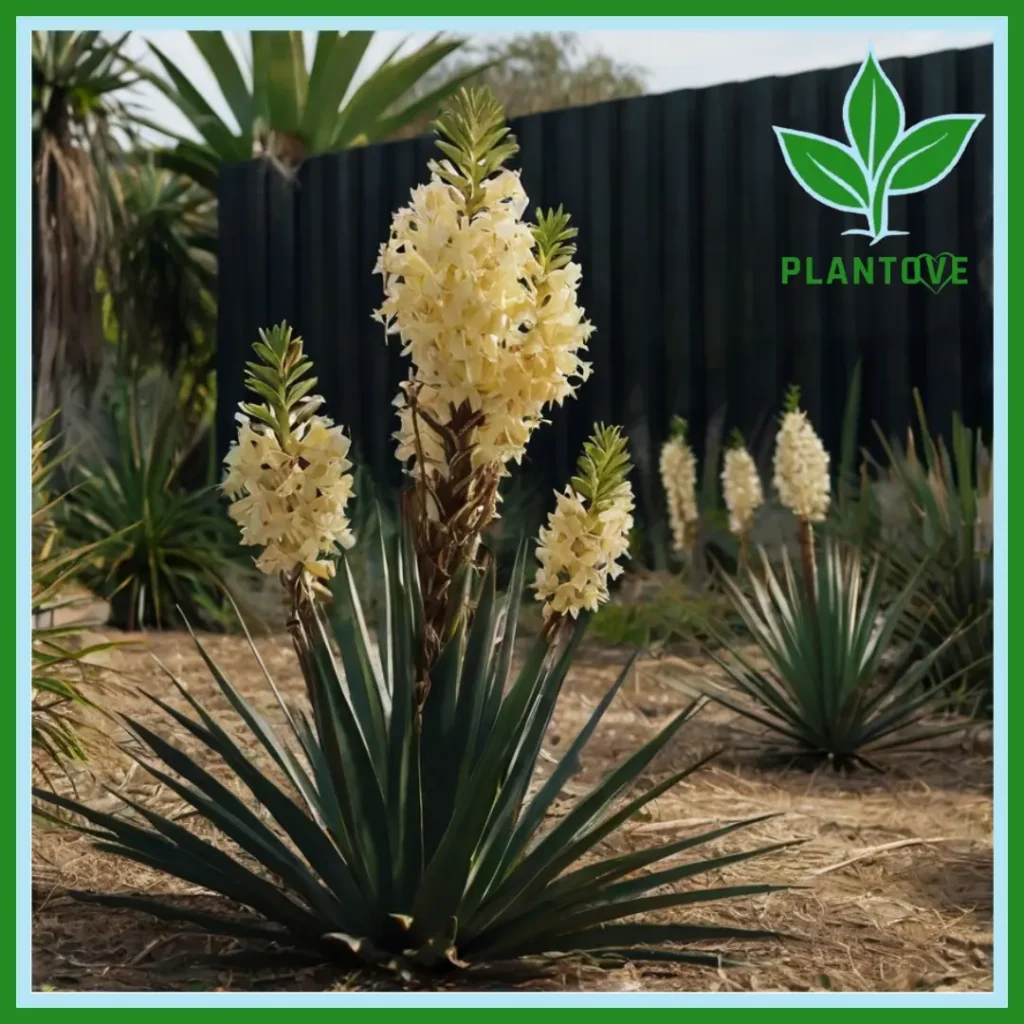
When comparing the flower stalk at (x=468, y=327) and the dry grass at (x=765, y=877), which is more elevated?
the flower stalk at (x=468, y=327)

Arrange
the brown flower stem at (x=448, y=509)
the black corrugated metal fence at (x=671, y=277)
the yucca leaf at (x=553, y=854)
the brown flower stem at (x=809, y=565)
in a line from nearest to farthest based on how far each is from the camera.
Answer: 1. the brown flower stem at (x=448, y=509)
2. the yucca leaf at (x=553, y=854)
3. the brown flower stem at (x=809, y=565)
4. the black corrugated metal fence at (x=671, y=277)

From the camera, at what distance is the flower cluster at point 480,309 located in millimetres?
2453

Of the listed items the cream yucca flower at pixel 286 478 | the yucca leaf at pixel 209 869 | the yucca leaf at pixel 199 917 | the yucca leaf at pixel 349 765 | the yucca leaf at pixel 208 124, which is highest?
the yucca leaf at pixel 208 124

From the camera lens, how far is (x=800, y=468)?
5.36 m

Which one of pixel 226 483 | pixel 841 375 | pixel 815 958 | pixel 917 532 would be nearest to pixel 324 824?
pixel 226 483

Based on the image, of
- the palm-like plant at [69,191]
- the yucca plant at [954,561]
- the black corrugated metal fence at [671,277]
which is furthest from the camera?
the palm-like plant at [69,191]

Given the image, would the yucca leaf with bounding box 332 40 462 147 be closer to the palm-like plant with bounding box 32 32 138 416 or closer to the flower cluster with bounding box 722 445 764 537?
the palm-like plant with bounding box 32 32 138 416

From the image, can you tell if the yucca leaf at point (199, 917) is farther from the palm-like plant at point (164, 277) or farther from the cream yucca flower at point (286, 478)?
the palm-like plant at point (164, 277)

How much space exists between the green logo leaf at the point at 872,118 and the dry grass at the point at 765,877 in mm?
1570

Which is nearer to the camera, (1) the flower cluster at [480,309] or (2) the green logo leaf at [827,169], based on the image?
(1) the flower cluster at [480,309]

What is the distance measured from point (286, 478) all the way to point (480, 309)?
480 mm

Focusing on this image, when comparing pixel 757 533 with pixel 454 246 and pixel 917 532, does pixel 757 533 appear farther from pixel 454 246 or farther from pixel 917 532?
pixel 454 246

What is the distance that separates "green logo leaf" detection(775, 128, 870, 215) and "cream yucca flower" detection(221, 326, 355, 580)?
1.70m

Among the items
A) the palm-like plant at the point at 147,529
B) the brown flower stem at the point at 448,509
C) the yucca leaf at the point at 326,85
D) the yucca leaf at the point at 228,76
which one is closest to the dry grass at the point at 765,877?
the brown flower stem at the point at 448,509
